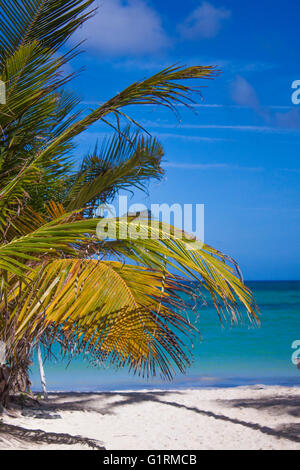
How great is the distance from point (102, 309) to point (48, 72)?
2214 millimetres

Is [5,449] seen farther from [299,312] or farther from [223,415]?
[299,312]

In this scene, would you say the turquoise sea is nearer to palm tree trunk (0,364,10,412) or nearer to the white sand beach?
the white sand beach

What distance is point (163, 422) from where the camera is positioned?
260 inches

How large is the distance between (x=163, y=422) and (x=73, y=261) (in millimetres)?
3822

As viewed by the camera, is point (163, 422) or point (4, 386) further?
point (163, 422)

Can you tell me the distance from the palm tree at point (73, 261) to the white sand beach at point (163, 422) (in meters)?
1.49

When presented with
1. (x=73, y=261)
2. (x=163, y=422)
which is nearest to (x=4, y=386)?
(x=163, y=422)

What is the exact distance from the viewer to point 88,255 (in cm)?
366

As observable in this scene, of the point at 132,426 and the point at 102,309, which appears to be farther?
the point at 132,426

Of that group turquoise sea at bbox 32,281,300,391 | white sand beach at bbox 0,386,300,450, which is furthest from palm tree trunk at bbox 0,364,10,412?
turquoise sea at bbox 32,281,300,391

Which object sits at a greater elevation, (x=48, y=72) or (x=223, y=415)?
(x=48, y=72)

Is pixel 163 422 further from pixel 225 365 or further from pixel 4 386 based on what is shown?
pixel 225 365
